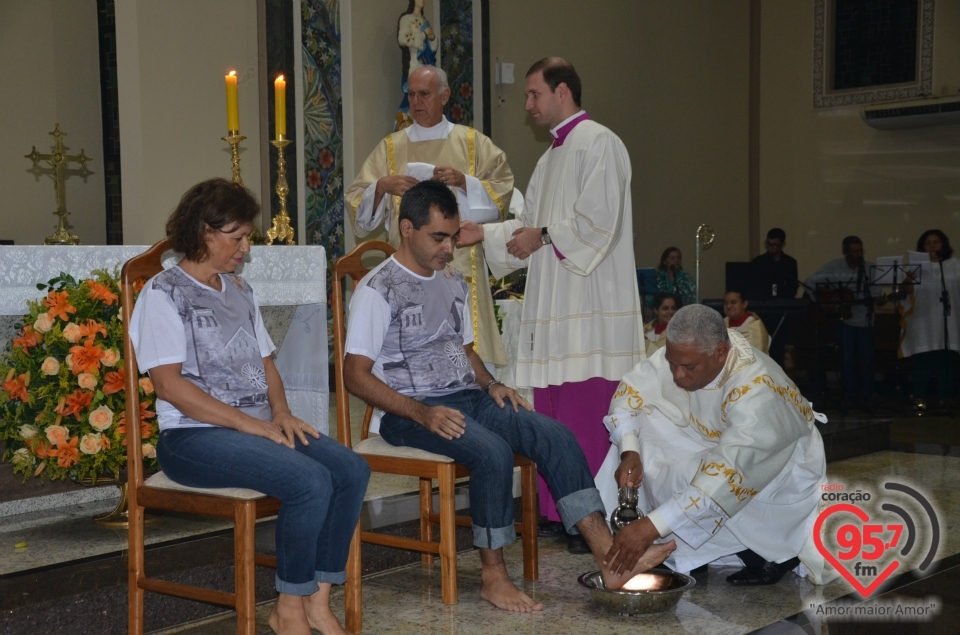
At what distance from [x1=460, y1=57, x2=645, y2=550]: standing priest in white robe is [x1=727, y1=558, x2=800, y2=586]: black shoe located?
A: 0.79 meters

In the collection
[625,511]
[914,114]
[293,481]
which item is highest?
[914,114]

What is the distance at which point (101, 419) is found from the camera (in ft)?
11.9

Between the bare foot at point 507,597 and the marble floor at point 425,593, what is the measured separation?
4 cm

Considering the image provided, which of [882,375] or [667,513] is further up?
[667,513]

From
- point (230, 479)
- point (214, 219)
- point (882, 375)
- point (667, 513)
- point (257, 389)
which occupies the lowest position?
point (882, 375)

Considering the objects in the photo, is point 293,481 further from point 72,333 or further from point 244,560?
point 72,333

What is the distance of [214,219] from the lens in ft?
9.55

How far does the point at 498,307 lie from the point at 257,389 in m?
2.87

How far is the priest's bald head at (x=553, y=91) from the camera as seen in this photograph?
4258 mm

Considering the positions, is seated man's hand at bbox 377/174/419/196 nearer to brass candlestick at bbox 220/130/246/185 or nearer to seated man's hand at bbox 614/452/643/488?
brass candlestick at bbox 220/130/246/185

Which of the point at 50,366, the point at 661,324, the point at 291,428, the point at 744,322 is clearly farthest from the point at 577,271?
the point at 744,322

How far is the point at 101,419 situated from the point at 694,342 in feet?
6.65

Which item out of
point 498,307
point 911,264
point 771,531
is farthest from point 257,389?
point 911,264

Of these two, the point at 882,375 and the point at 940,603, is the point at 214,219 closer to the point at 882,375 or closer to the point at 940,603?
the point at 940,603
